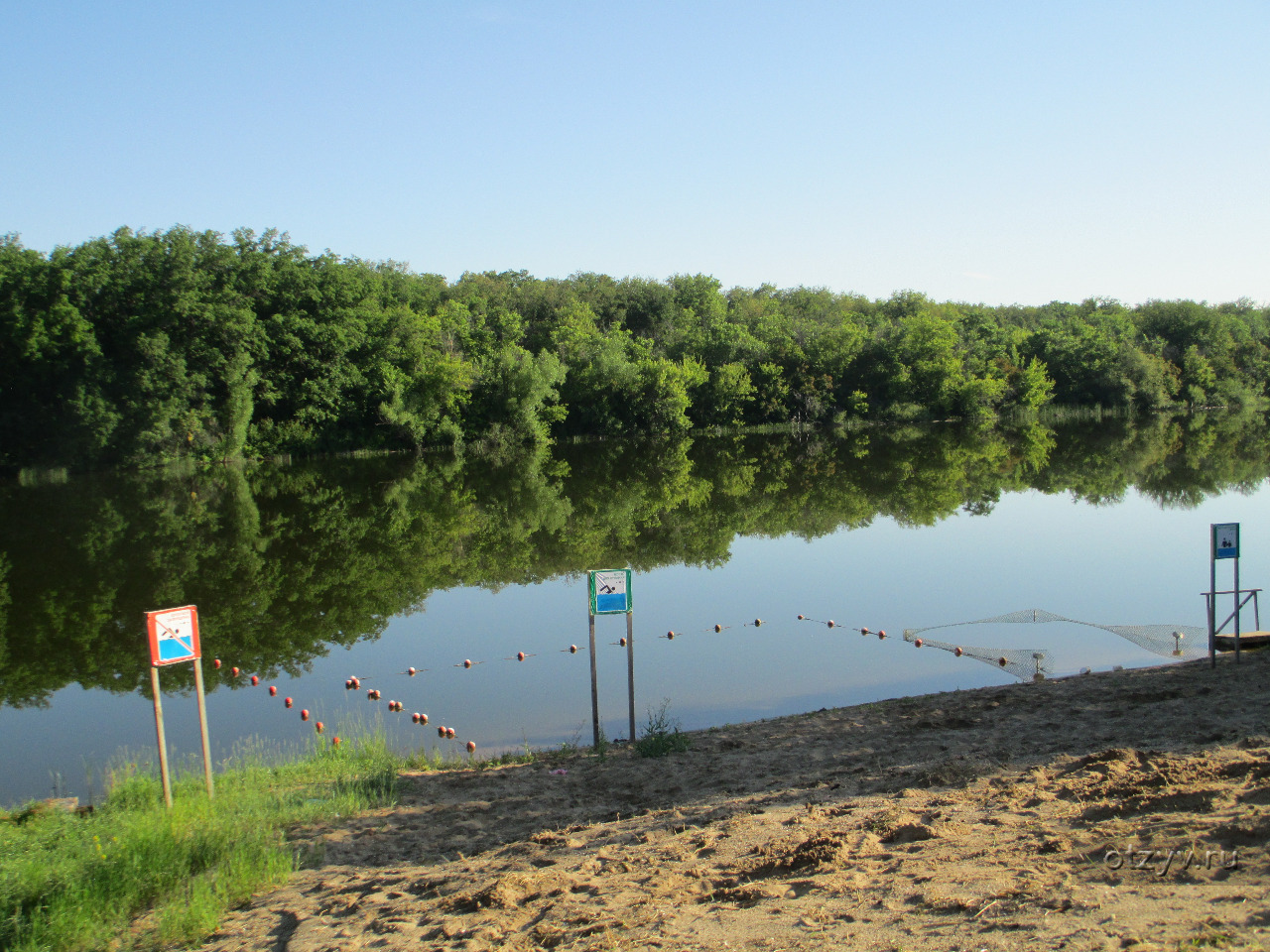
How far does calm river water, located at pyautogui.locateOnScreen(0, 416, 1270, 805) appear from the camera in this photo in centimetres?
1120

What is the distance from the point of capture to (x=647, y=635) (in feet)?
46.2

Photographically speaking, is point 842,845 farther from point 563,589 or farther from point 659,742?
point 563,589

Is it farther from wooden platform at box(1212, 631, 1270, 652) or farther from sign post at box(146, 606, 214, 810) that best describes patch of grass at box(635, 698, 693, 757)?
wooden platform at box(1212, 631, 1270, 652)

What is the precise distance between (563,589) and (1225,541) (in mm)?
11175

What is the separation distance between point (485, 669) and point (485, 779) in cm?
481

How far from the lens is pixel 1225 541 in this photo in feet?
32.7

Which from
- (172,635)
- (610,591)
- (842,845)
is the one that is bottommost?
(842,845)

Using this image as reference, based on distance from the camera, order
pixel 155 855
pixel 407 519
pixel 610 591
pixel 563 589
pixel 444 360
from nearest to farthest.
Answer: pixel 155 855
pixel 610 591
pixel 563 589
pixel 407 519
pixel 444 360

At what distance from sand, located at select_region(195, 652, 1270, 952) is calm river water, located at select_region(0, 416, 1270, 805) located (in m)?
2.48

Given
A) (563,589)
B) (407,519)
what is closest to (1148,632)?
(563,589)

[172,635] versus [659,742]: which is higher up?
[172,635]

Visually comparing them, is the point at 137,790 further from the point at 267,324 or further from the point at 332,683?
the point at 267,324

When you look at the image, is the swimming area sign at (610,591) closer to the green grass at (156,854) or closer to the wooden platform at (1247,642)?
the green grass at (156,854)

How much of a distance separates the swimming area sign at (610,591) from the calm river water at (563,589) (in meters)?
1.70
